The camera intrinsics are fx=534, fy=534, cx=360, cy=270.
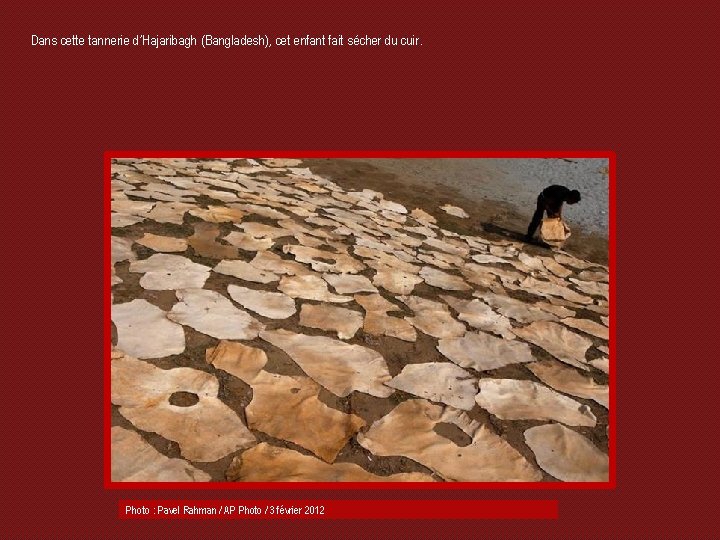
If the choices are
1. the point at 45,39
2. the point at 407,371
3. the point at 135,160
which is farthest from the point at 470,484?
the point at 135,160

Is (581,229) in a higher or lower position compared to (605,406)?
higher

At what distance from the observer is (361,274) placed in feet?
14.1

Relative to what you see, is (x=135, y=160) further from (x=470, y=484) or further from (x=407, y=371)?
(x=470, y=484)

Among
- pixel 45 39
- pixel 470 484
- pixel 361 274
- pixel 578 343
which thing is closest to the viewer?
pixel 470 484

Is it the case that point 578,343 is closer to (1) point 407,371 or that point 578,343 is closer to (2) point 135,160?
(1) point 407,371

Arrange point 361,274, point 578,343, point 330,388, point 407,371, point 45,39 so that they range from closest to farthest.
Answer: point 45,39, point 330,388, point 407,371, point 578,343, point 361,274

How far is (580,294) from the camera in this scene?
5.31 metres

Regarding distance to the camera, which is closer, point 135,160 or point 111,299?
point 111,299

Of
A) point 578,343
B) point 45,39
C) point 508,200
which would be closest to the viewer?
point 45,39

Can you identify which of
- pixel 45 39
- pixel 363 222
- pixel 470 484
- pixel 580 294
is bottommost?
pixel 470 484

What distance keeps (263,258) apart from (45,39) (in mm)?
2008

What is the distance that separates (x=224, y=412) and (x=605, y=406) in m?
2.16

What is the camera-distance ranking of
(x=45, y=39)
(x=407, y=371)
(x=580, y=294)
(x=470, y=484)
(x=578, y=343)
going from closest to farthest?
(x=470, y=484), (x=45, y=39), (x=407, y=371), (x=578, y=343), (x=580, y=294)

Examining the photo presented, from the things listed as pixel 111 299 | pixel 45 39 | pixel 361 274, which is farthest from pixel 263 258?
pixel 45 39
